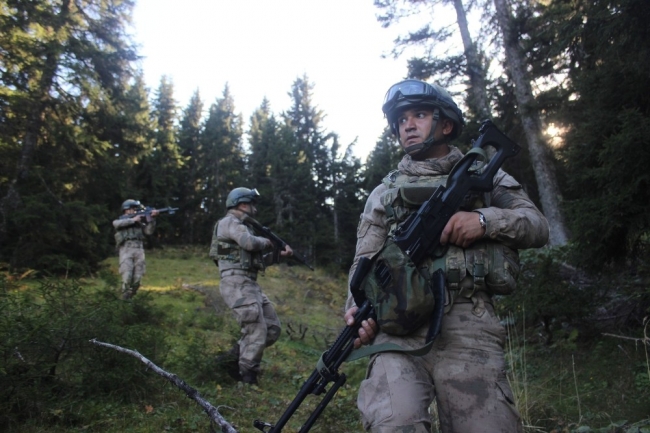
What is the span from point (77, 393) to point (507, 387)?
3.58 metres

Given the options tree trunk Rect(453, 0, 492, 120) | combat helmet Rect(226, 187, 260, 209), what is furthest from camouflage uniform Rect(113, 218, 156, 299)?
tree trunk Rect(453, 0, 492, 120)

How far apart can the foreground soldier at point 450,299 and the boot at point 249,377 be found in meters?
3.86

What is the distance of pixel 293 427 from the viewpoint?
14.8 ft

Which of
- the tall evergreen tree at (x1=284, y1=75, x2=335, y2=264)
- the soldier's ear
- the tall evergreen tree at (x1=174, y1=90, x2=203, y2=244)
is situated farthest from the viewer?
the tall evergreen tree at (x1=174, y1=90, x2=203, y2=244)

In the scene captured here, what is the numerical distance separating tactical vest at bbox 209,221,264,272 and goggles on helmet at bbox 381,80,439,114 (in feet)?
13.3

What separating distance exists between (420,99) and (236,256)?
14.3 ft

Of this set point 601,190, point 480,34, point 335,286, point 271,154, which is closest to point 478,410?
point 601,190

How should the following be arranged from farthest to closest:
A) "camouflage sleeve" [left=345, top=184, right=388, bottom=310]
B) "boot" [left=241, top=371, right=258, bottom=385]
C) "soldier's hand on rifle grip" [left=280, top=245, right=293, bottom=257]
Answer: "soldier's hand on rifle grip" [left=280, top=245, right=293, bottom=257] < "boot" [left=241, top=371, right=258, bottom=385] < "camouflage sleeve" [left=345, top=184, right=388, bottom=310]

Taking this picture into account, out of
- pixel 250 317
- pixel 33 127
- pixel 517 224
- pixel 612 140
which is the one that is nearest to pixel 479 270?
pixel 517 224

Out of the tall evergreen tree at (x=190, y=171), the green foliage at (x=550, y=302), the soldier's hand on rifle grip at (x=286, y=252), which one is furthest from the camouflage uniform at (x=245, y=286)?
the tall evergreen tree at (x=190, y=171)

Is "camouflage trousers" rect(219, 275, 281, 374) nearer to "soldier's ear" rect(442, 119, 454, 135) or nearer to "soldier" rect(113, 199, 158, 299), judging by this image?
"soldier's ear" rect(442, 119, 454, 135)

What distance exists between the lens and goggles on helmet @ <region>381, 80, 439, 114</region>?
293cm

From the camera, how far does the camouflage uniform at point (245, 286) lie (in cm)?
612

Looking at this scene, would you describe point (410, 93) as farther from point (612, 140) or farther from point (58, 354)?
point (58, 354)
